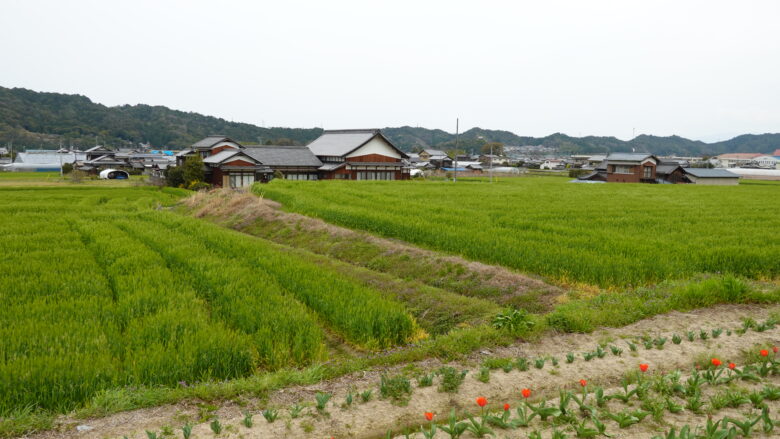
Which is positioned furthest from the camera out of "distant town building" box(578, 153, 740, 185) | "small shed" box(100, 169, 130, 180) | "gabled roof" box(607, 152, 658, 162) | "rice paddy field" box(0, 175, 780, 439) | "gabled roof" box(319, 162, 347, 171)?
"small shed" box(100, 169, 130, 180)

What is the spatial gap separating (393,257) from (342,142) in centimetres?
3174

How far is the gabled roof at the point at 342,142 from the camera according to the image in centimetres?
3875

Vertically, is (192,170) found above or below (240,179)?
above

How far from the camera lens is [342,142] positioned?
41156 millimetres

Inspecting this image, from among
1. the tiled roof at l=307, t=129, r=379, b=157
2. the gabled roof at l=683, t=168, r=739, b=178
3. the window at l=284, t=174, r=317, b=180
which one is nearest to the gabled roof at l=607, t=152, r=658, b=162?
the gabled roof at l=683, t=168, r=739, b=178

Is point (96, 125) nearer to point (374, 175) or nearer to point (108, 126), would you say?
point (108, 126)

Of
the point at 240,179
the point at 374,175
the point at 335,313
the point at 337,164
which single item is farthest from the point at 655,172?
the point at 335,313

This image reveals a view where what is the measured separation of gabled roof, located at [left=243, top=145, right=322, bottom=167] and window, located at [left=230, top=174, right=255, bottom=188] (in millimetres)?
1566

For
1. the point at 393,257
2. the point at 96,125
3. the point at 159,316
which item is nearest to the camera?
the point at 159,316

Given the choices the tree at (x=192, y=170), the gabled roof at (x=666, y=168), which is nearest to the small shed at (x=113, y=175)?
the tree at (x=192, y=170)

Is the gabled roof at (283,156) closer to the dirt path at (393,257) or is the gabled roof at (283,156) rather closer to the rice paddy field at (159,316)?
the dirt path at (393,257)

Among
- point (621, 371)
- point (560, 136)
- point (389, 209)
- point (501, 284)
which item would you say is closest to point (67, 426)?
point (621, 371)

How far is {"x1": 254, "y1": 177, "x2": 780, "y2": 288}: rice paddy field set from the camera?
28.2 ft

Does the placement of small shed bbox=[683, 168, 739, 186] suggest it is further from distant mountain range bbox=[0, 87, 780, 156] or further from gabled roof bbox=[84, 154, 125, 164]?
gabled roof bbox=[84, 154, 125, 164]
